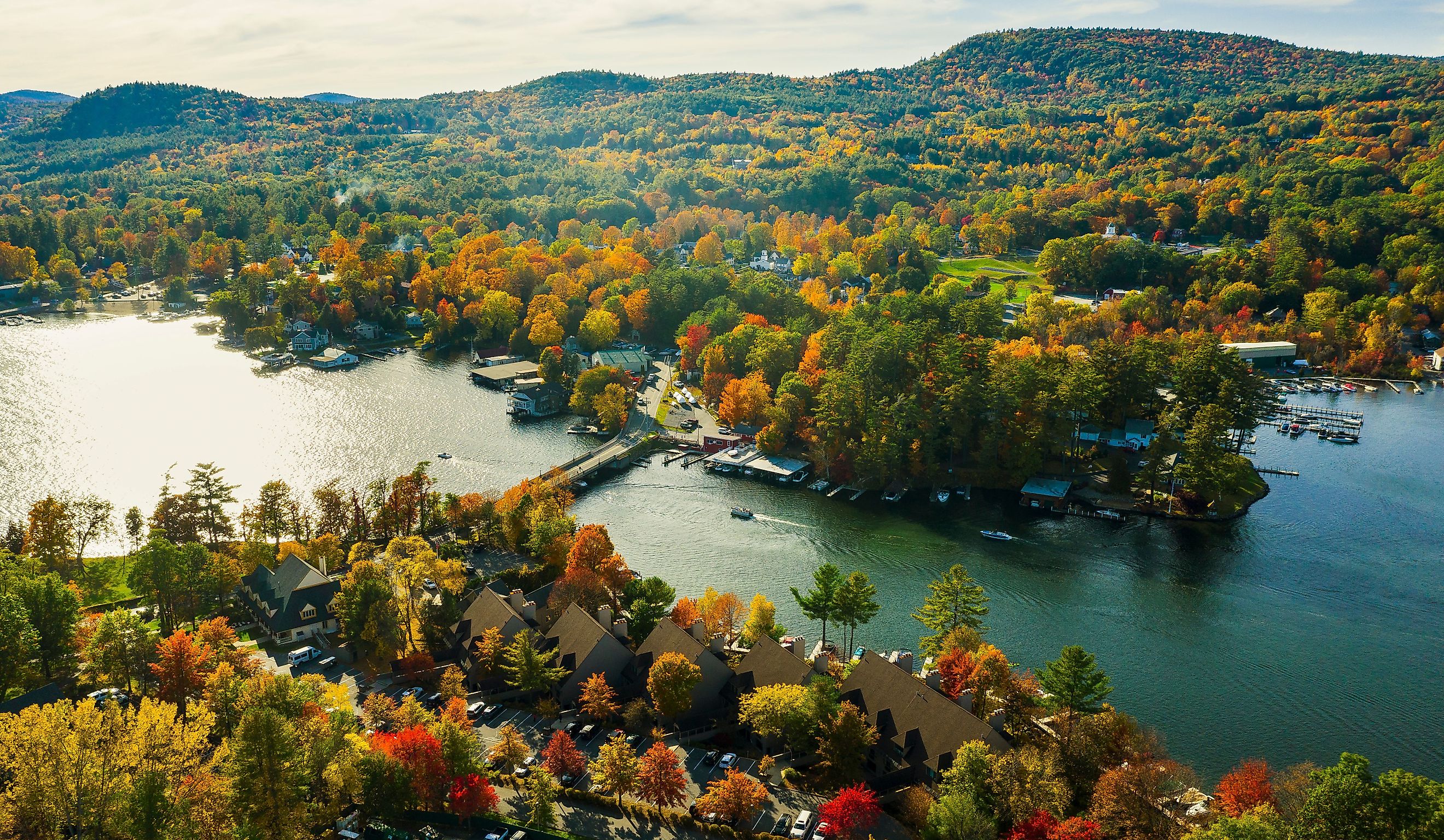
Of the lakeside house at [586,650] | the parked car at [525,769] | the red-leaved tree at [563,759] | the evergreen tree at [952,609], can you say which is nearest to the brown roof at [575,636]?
the lakeside house at [586,650]

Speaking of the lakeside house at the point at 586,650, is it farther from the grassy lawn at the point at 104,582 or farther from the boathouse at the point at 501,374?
the boathouse at the point at 501,374

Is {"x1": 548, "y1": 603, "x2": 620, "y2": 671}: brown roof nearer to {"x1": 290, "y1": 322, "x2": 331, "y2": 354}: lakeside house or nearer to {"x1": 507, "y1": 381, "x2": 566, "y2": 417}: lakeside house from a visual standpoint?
{"x1": 507, "y1": 381, "x2": 566, "y2": 417}: lakeside house

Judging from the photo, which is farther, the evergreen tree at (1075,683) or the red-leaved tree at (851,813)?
the evergreen tree at (1075,683)

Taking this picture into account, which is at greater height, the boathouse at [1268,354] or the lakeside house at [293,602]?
the boathouse at [1268,354]

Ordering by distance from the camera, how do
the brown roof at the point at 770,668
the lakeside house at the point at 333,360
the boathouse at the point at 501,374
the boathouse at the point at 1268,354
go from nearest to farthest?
the brown roof at the point at 770,668
the boathouse at the point at 1268,354
the boathouse at the point at 501,374
the lakeside house at the point at 333,360

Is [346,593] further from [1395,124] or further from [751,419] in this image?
[1395,124]

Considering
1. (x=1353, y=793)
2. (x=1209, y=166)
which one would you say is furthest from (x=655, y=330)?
(x=1209, y=166)

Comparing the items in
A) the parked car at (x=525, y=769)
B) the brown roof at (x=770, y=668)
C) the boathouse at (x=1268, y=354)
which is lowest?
the parked car at (x=525, y=769)
